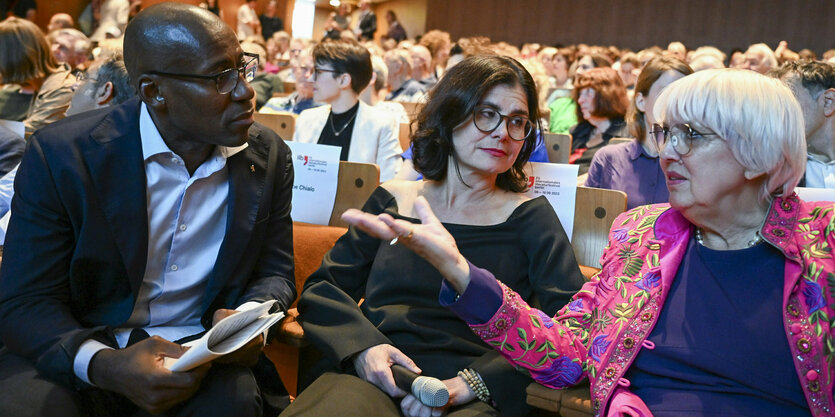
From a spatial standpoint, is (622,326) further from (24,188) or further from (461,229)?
(24,188)

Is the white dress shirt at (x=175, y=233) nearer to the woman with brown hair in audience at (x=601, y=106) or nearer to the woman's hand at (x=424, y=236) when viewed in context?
the woman's hand at (x=424, y=236)

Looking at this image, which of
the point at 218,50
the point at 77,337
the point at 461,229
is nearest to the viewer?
the point at 77,337

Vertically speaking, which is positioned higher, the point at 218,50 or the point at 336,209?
the point at 218,50

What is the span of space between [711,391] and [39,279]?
1.56m

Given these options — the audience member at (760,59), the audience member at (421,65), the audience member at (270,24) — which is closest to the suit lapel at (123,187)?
the audience member at (421,65)

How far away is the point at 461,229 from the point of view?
196 centimetres

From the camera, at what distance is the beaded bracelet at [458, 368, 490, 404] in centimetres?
172

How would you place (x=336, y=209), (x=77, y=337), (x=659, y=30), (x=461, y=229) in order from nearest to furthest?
(x=77, y=337), (x=461, y=229), (x=336, y=209), (x=659, y=30)

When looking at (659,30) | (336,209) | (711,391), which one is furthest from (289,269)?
(659,30)

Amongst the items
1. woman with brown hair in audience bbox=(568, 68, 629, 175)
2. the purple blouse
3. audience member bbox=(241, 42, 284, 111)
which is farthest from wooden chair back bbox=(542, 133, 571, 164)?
audience member bbox=(241, 42, 284, 111)

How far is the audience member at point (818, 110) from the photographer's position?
289 centimetres

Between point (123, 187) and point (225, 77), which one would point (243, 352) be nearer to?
point (123, 187)

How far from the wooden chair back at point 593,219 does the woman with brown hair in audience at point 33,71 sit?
345cm

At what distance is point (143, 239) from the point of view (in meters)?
1.71
